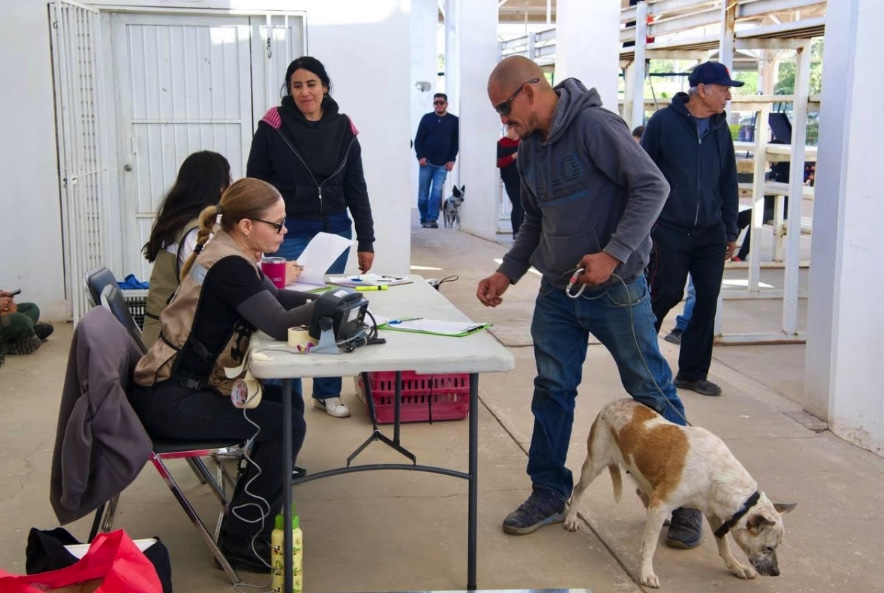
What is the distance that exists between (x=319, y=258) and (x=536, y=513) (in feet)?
4.37

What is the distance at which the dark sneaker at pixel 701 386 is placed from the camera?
5.51m

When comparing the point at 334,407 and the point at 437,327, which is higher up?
the point at 437,327

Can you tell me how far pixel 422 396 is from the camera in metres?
4.94

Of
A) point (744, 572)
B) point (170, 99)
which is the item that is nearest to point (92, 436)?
point (744, 572)

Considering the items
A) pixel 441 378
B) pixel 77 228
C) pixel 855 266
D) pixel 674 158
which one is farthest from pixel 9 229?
pixel 855 266

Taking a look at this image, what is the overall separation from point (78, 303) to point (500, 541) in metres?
4.07

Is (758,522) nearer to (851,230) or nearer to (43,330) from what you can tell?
(851,230)

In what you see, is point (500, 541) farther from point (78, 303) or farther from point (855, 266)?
point (78, 303)

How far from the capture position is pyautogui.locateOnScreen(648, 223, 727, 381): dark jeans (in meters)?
5.24

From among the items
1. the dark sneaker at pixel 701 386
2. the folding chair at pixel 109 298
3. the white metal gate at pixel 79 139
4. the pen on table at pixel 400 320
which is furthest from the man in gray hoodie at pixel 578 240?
the white metal gate at pixel 79 139

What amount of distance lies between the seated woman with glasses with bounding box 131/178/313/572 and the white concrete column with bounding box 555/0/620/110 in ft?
19.6

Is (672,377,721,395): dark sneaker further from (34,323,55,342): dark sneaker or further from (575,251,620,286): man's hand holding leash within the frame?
(34,323,55,342): dark sneaker

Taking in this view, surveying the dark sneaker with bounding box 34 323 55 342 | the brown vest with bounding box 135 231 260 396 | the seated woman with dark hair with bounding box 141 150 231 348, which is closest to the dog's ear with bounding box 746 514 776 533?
the brown vest with bounding box 135 231 260 396

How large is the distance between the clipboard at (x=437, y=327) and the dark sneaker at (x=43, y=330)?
4.02 meters
